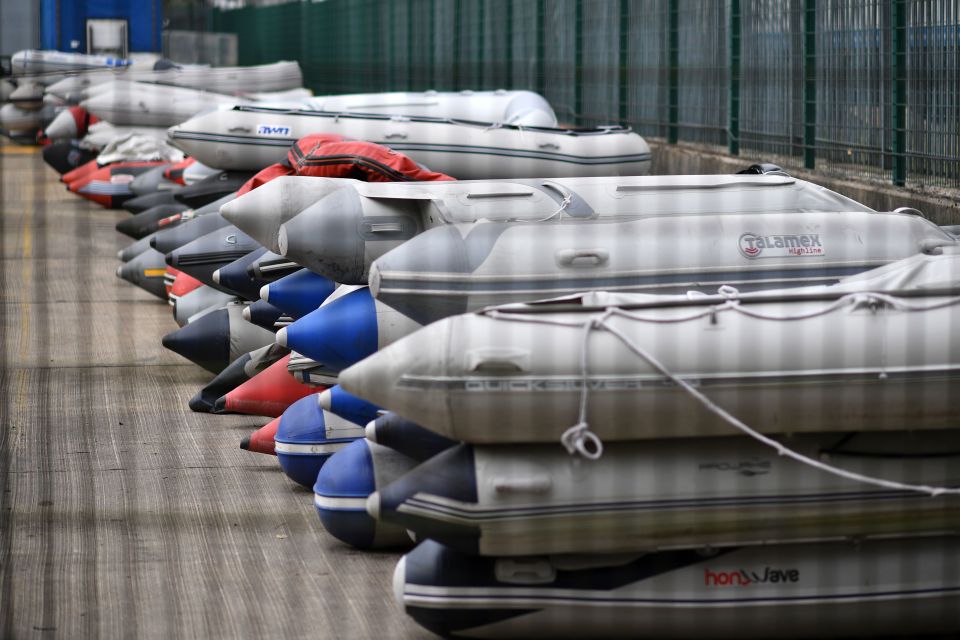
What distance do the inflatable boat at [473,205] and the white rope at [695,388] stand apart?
69.6 inches

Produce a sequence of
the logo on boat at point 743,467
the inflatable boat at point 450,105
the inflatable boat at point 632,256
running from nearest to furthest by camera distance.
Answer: the logo on boat at point 743,467
the inflatable boat at point 632,256
the inflatable boat at point 450,105

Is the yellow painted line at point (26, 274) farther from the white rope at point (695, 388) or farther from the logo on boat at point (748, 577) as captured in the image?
the logo on boat at point (748, 577)

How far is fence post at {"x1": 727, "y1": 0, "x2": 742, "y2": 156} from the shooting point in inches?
364

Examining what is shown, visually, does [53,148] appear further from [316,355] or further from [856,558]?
[856,558]

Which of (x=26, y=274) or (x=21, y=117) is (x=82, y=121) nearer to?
(x=21, y=117)

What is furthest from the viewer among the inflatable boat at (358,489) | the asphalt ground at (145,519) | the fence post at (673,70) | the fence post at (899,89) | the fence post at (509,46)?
the fence post at (509,46)

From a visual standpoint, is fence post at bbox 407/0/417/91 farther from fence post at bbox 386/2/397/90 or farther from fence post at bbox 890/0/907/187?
fence post at bbox 890/0/907/187

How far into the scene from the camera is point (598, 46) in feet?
39.8

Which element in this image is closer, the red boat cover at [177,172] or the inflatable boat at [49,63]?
the red boat cover at [177,172]

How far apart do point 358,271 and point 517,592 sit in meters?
2.04

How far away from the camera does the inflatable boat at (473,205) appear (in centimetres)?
531

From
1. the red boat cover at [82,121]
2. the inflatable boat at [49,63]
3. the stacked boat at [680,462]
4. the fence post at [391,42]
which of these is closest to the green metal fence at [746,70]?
the fence post at [391,42]

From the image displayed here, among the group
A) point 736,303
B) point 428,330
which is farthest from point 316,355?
point 736,303

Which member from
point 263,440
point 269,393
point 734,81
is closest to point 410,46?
point 734,81
